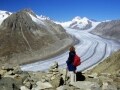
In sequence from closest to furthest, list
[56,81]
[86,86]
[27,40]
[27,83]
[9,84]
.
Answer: [86,86]
[9,84]
[56,81]
[27,83]
[27,40]

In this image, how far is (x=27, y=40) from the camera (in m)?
140

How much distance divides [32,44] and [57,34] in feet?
110

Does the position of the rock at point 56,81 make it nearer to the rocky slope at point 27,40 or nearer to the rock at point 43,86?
the rock at point 43,86

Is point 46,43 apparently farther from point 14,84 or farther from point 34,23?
point 14,84

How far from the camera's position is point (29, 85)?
21484 mm

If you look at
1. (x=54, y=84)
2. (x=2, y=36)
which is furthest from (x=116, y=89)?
(x=2, y=36)

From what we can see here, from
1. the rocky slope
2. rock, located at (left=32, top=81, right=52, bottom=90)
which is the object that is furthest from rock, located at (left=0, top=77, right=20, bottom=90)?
the rocky slope

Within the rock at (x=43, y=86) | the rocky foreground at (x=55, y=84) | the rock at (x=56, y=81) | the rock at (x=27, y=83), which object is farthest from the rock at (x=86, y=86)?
the rock at (x=27, y=83)

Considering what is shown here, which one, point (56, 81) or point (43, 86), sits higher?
point (56, 81)

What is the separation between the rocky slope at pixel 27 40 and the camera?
121m

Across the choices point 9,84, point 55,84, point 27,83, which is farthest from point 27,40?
point 9,84

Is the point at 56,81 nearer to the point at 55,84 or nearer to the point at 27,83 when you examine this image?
the point at 55,84

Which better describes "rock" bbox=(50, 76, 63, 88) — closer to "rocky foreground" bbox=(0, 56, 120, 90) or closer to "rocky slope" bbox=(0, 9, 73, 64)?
"rocky foreground" bbox=(0, 56, 120, 90)

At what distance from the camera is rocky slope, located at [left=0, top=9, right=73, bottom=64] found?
397 feet
